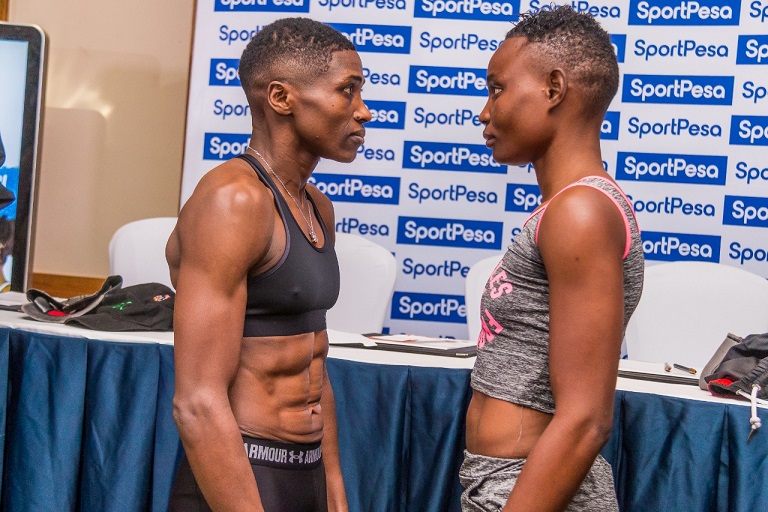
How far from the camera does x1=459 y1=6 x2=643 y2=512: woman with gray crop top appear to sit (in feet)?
4.15

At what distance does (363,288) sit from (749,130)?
1.94 metres

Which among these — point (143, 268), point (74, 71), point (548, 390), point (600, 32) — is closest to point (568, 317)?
point (548, 390)

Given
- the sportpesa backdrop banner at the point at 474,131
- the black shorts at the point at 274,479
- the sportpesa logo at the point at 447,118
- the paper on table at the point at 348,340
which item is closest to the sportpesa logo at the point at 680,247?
the sportpesa backdrop banner at the point at 474,131

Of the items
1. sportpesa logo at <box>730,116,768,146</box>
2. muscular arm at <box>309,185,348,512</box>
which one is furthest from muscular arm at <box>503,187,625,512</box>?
sportpesa logo at <box>730,116,768,146</box>

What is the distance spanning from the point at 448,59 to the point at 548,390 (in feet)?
10.6

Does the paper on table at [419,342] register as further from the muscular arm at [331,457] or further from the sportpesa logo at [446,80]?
the sportpesa logo at [446,80]

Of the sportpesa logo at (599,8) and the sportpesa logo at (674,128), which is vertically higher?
the sportpesa logo at (599,8)

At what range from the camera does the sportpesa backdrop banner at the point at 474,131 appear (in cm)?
415

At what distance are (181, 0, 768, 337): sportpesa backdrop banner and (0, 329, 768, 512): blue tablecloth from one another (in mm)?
1890

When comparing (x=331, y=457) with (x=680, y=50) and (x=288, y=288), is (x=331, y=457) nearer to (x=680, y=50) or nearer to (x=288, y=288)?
(x=288, y=288)

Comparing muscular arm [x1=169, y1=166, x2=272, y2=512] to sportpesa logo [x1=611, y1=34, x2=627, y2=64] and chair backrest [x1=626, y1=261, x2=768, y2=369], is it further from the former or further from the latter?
sportpesa logo [x1=611, y1=34, x2=627, y2=64]

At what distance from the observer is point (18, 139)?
11.8 feet

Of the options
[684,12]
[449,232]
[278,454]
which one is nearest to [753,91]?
[684,12]

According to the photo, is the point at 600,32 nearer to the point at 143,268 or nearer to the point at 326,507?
the point at 326,507
